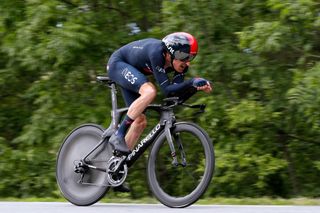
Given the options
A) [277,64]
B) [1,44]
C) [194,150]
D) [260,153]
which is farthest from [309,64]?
[1,44]

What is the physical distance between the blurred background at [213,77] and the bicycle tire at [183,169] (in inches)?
118

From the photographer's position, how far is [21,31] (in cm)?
1080

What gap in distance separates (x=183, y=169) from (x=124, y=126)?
709 mm

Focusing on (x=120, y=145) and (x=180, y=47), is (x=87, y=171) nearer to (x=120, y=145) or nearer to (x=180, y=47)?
(x=120, y=145)

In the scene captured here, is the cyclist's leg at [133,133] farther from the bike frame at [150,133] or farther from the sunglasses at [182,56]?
the sunglasses at [182,56]

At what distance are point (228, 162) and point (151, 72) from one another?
12.6ft

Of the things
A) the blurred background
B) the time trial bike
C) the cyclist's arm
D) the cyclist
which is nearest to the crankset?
the time trial bike

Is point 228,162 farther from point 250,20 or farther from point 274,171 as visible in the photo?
point 250,20

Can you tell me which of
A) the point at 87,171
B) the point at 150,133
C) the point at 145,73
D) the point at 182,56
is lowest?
the point at 87,171

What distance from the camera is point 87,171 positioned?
726cm

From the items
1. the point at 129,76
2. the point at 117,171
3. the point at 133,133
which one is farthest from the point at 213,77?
the point at 117,171

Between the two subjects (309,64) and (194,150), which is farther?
(309,64)

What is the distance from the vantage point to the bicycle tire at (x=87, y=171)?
7.07m

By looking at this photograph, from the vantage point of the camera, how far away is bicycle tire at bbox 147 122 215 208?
647 centimetres
